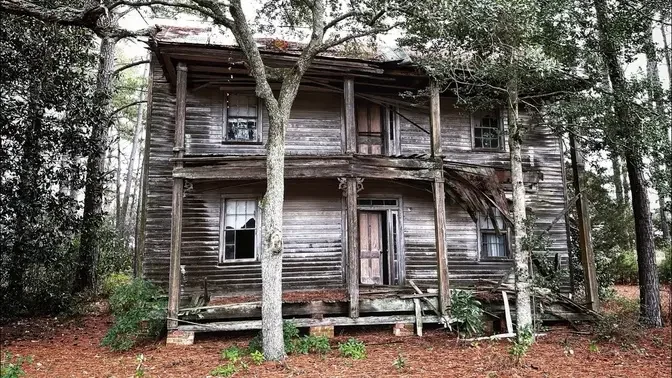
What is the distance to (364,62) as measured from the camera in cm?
1093

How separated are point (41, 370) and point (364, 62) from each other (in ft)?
28.3

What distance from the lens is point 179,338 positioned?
9516mm

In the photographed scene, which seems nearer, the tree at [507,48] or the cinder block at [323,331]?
the tree at [507,48]

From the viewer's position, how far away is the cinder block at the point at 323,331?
32.5ft

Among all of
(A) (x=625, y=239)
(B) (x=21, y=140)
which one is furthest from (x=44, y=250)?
(A) (x=625, y=239)

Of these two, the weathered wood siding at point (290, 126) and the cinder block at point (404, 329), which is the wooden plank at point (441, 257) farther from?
the weathered wood siding at point (290, 126)

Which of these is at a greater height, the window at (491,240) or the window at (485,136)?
the window at (485,136)

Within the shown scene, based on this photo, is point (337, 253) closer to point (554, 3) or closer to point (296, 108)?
point (296, 108)

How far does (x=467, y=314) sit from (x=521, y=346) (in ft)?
6.59

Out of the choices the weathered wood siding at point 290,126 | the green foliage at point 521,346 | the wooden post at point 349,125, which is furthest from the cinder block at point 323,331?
the weathered wood siding at point 290,126

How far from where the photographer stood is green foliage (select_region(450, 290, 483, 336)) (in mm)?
9656

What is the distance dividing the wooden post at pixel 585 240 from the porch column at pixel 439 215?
3190 millimetres

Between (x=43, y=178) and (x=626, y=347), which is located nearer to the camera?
(x=626, y=347)

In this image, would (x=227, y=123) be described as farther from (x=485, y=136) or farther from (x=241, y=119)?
(x=485, y=136)
